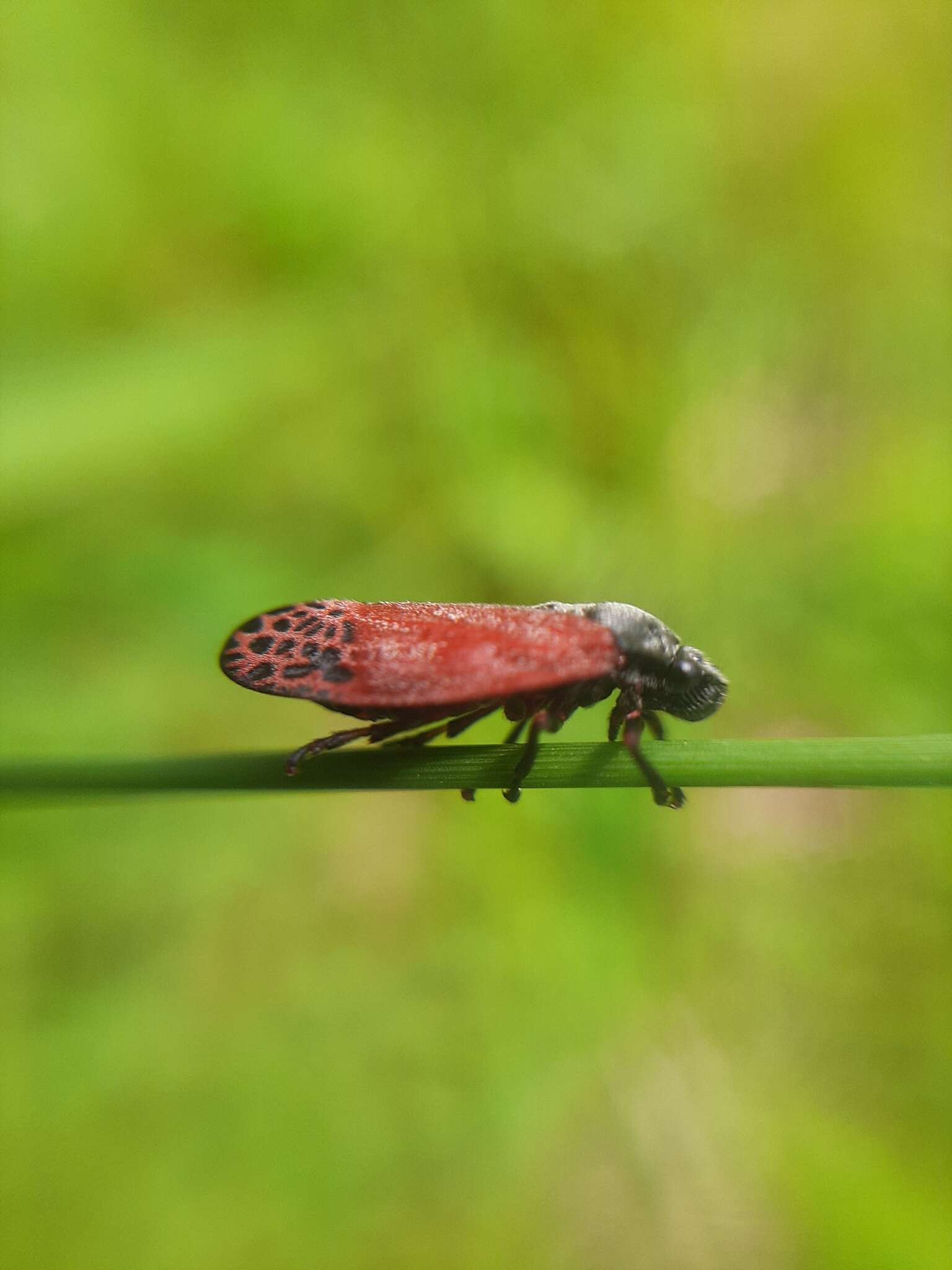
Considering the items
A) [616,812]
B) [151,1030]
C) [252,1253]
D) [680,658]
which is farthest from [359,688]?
[252,1253]

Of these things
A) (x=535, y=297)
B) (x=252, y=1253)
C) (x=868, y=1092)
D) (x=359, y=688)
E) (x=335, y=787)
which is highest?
(x=535, y=297)

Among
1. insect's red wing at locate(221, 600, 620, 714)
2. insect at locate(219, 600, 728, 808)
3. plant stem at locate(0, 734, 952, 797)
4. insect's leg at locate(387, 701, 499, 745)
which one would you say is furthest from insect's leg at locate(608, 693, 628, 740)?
plant stem at locate(0, 734, 952, 797)

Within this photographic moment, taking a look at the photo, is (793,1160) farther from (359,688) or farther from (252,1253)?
(359,688)

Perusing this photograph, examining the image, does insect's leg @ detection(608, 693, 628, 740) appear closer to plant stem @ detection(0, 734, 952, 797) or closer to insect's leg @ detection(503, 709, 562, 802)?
insect's leg @ detection(503, 709, 562, 802)

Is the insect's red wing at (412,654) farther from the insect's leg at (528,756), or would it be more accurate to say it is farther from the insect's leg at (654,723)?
the insect's leg at (654,723)

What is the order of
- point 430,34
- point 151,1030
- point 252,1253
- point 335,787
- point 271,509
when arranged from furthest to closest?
point 430,34, point 271,509, point 151,1030, point 252,1253, point 335,787

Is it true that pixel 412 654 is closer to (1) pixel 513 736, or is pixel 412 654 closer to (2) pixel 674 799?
(1) pixel 513 736

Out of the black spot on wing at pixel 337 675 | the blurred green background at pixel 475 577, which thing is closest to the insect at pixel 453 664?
the black spot on wing at pixel 337 675
